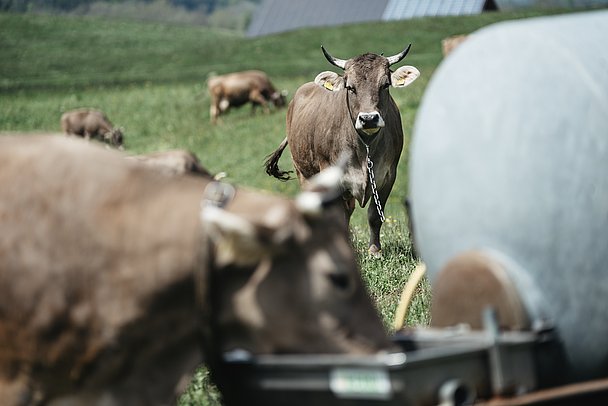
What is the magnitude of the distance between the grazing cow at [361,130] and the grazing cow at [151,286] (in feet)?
22.2

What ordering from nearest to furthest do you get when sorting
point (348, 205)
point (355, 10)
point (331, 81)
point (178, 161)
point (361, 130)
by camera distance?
point (178, 161)
point (361, 130)
point (331, 81)
point (348, 205)
point (355, 10)

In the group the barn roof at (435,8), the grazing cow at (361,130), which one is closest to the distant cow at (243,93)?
the grazing cow at (361,130)

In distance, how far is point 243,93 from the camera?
3409 centimetres

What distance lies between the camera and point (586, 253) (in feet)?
15.5

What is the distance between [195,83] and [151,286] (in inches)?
1502

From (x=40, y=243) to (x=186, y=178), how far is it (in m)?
0.71

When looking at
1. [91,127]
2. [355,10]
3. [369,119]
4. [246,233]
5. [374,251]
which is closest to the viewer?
[246,233]

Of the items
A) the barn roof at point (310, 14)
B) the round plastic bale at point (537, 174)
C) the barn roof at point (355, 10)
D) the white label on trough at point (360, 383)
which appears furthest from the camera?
the barn roof at point (310, 14)

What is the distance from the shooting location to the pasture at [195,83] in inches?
543

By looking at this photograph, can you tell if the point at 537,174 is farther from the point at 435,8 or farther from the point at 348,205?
the point at 435,8

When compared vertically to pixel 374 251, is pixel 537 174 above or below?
above

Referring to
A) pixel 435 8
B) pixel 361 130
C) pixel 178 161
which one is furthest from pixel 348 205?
pixel 435 8

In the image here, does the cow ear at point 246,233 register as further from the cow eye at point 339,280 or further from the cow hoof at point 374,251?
the cow hoof at point 374,251

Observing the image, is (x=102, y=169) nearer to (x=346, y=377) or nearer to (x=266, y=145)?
(x=346, y=377)
